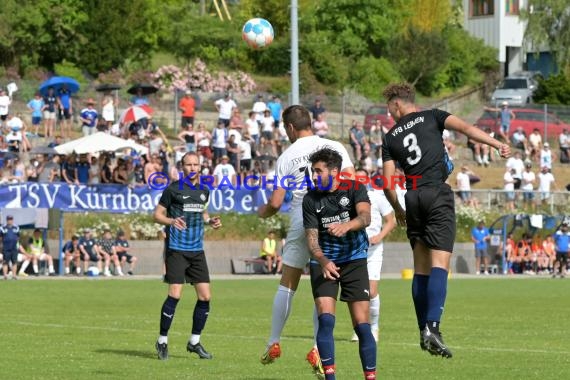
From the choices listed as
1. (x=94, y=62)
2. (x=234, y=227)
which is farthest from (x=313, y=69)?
(x=234, y=227)

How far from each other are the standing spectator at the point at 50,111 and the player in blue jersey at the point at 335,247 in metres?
28.6

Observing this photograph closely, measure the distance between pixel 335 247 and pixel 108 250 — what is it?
23.2 meters

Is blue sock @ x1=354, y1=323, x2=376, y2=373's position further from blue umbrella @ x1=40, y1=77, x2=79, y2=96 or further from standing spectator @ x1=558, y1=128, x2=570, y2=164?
standing spectator @ x1=558, y1=128, x2=570, y2=164

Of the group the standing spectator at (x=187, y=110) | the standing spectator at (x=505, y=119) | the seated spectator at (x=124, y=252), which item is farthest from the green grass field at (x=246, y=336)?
the standing spectator at (x=505, y=119)

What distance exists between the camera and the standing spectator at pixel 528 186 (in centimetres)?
3903

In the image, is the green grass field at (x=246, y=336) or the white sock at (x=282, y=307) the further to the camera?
the green grass field at (x=246, y=336)

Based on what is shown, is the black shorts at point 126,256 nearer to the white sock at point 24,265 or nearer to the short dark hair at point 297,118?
the white sock at point 24,265

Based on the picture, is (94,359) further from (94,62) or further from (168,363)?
(94,62)

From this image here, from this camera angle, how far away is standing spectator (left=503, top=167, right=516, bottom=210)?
38.9 metres

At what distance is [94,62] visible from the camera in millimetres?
53188

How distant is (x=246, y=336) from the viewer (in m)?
15.8

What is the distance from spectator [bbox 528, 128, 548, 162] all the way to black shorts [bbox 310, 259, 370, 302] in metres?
35.7

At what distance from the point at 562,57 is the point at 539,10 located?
2713 mm

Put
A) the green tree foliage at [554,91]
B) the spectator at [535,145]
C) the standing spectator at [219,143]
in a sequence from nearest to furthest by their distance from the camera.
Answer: the standing spectator at [219,143] → the spectator at [535,145] → the green tree foliage at [554,91]
